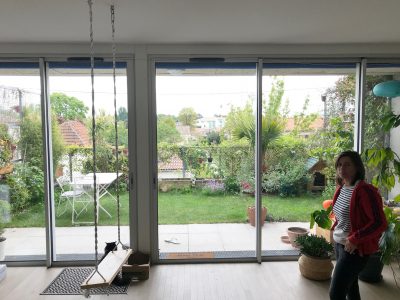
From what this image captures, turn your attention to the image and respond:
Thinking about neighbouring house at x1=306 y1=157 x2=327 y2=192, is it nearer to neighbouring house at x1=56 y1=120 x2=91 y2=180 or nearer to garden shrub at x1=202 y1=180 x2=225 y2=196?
garden shrub at x1=202 y1=180 x2=225 y2=196

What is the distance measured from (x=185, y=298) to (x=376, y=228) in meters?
1.77

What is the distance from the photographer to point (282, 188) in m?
Result: 3.83

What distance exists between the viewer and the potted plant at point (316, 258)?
3.20 metres

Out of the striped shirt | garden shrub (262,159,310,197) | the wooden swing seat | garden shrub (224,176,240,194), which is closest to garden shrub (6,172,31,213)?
the wooden swing seat

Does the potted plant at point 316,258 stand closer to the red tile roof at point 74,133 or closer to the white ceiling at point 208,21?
the white ceiling at point 208,21

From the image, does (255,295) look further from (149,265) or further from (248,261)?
(149,265)

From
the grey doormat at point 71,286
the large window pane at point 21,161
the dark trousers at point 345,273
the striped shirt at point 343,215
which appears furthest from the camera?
the large window pane at point 21,161

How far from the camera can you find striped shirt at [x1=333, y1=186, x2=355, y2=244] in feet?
7.18

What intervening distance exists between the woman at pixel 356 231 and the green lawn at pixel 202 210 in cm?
164

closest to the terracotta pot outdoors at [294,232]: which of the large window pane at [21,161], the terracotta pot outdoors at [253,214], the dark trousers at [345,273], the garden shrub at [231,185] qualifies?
the terracotta pot outdoors at [253,214]

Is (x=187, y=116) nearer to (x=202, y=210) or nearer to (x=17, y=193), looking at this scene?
(x=202, y=210)

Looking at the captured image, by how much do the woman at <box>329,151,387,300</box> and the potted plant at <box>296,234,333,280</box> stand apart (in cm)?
99

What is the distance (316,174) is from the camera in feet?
12.6

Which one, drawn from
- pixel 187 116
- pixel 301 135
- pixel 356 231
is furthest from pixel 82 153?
pixel 356 231
